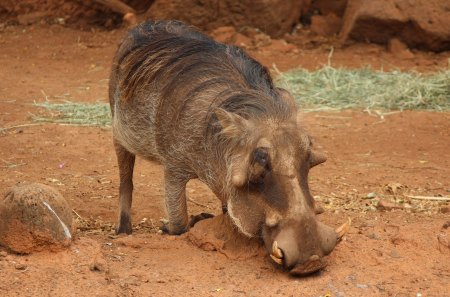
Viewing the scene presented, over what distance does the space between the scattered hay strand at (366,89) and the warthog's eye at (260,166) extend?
451 cm

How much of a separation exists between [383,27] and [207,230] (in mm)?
6940

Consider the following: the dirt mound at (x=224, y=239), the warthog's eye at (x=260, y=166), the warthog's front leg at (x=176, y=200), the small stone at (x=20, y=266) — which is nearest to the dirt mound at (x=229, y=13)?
the warthog's front leg at (x=176, y=200)

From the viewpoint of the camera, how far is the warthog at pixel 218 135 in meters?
3.94

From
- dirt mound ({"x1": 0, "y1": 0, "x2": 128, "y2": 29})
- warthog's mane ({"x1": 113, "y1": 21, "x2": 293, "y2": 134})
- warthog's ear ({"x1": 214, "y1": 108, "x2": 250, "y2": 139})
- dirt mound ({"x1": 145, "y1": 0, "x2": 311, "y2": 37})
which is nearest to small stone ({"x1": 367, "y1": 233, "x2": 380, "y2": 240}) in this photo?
warthog's mane ({"x1": 113, "y1": 21, "x2": 293, "y2": 134})

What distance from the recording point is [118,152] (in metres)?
5.67

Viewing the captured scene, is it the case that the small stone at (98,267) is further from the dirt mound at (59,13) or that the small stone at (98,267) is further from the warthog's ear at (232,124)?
the dirt mound at (59,13)

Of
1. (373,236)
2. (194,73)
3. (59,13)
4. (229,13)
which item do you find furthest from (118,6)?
(373,236)

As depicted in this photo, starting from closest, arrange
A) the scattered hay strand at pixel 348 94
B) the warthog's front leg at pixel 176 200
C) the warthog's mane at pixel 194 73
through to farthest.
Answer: the warthog's mane at pixel 194 73 → the warthog's front leg at pixel 176 200 → the scattered hay strand at pixel 348 94

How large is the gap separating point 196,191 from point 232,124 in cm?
222

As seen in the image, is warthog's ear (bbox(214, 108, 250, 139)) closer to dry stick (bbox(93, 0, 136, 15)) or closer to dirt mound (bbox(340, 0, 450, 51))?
dirt mound (bbox(340, 0, 450, 51))

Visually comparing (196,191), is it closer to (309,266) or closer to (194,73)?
(194,73)

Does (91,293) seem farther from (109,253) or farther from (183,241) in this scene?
A: (183,241)

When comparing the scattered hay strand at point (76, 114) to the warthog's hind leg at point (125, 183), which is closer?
the warthog's hind leg at point (125, 183)

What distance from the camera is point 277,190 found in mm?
3965
